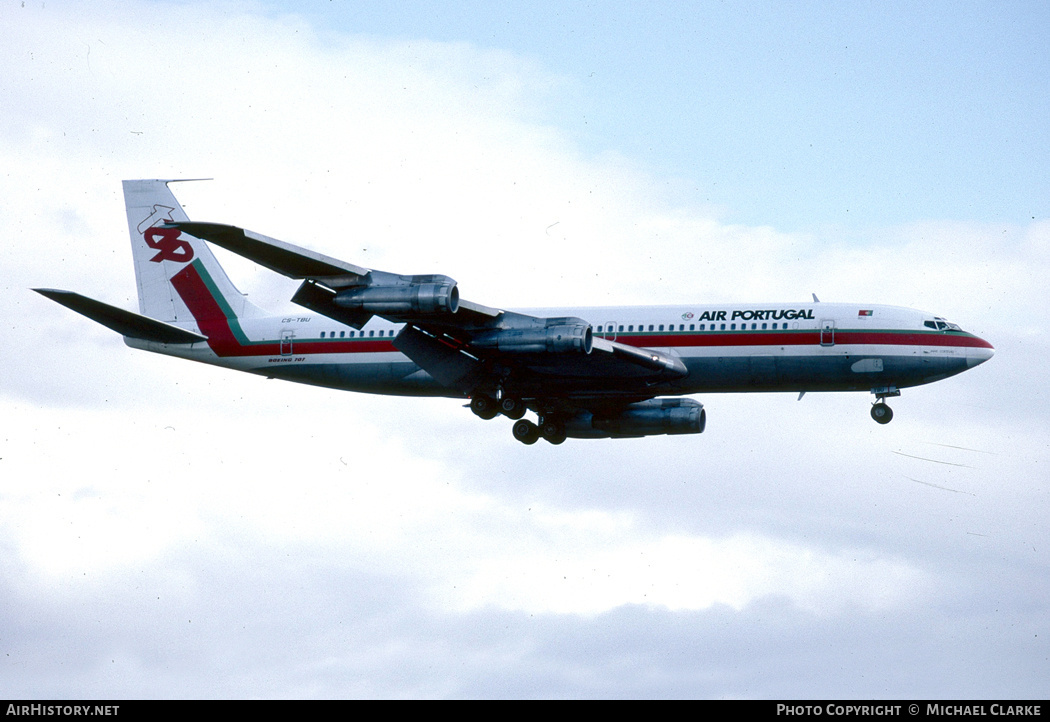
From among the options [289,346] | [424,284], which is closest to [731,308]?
[424,284]

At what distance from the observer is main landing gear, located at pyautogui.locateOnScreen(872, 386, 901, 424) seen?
177 ft

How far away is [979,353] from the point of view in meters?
53.6

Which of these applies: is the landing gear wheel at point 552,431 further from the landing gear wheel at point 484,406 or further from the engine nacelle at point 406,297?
the engine nacelle at point 406,297

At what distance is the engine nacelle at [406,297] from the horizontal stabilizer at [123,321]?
405 inches

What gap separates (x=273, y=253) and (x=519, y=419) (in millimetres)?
15741

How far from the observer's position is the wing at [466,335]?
47938 millimetres

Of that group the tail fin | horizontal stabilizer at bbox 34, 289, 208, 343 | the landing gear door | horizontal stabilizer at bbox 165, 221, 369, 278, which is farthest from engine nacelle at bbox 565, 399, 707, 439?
horizontal stabilizer at bbox 34, 289, 208, 343

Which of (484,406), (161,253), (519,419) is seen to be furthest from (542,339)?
(161,253)

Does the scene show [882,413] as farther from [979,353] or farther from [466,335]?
[466,335]

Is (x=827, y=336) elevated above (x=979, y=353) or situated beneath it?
elevated above

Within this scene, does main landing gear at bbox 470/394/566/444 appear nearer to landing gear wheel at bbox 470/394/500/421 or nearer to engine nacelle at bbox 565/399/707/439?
landing gear wheel at bbox 470/394/500/421

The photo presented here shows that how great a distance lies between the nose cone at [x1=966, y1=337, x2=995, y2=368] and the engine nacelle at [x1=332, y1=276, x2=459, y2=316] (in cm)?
2140
